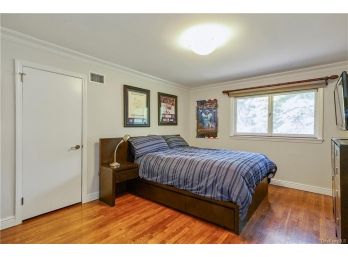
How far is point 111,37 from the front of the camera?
213 cm

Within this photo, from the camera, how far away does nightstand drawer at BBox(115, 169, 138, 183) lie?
2.72 metres

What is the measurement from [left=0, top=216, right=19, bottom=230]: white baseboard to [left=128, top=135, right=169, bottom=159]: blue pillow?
1665 millimetres

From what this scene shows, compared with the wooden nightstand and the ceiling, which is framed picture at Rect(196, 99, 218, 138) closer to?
the ceiling

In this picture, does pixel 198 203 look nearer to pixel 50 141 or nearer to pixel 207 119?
pixel 50 141

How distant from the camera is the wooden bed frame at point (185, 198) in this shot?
2.03m

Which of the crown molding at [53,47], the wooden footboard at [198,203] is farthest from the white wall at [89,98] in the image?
the wooden footboard at [198,203]

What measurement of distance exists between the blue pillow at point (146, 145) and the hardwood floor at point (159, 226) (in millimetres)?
837

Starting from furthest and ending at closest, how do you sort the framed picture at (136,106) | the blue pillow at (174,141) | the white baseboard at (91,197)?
the blue pillow at (174,141)
the framed picture at (136,106)
the white baseboard at (91,197)

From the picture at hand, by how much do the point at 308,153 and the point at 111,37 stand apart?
12.1 ft

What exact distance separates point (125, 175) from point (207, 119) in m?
2.58

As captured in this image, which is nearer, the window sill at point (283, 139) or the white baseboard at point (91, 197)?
the white baseboard at point (91, 197)

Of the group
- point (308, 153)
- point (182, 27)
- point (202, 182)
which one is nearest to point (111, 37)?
point (182, 27)

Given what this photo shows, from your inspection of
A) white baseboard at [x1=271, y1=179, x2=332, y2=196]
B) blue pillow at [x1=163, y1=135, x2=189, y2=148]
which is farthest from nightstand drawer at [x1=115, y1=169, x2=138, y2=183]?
white baseboard at [x1=271, y1=179, x2=332, y2=196]

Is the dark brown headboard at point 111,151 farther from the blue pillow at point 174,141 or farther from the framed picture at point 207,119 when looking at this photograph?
the framed picture at point 207,119
